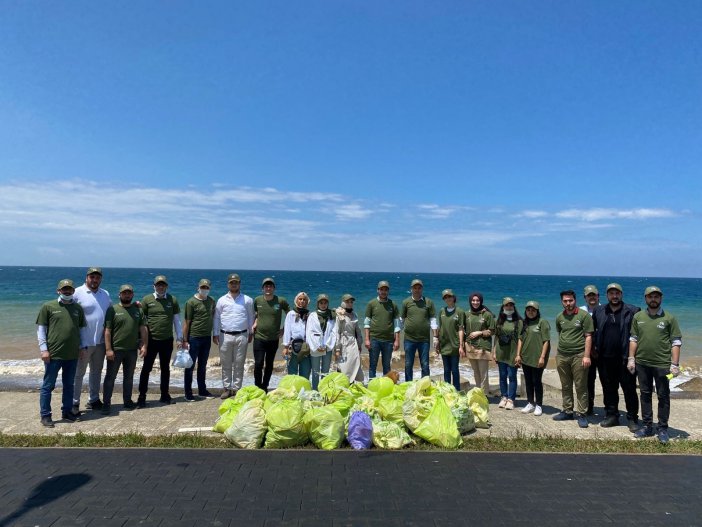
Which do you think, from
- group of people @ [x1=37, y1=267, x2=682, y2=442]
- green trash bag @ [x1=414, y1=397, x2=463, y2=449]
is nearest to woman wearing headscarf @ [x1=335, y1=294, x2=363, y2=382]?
group of people @ [x1=37, y1=267, x2=682, y2=442]

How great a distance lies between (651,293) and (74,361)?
765cm

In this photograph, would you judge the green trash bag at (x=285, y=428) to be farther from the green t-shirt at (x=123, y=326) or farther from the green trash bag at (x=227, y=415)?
the green t-shirt at (x=123, y=326)

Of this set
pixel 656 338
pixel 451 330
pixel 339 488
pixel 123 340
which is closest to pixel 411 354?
pixel 451 330

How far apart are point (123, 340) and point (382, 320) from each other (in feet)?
13.2

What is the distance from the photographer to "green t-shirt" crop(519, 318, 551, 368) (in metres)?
6.82

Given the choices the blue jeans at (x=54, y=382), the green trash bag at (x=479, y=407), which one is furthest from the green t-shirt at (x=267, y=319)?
the green trash bag at (x=479, y=407)

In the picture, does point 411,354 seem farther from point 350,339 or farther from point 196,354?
point 196,354

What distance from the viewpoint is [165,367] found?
721 centimetres

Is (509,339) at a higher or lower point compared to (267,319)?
lower

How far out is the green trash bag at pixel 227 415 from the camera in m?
5.72

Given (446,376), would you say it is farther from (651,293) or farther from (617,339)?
(651,293)

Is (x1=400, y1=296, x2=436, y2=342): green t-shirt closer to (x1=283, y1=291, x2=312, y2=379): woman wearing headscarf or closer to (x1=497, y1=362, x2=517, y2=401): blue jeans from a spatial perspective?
(x1=497, y1=362, x2=517, y2=401): blue jeans

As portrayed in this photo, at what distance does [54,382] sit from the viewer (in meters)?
6.04

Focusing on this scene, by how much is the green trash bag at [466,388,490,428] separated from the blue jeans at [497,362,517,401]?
107 cm
